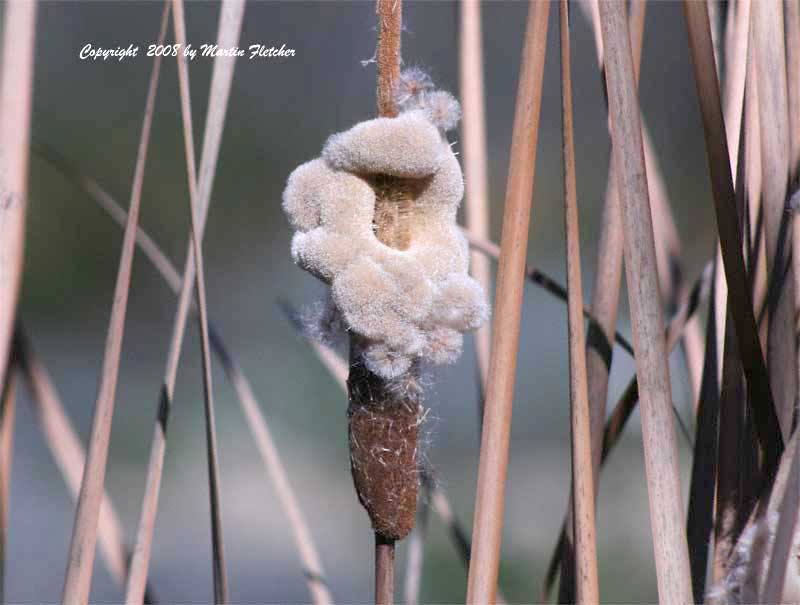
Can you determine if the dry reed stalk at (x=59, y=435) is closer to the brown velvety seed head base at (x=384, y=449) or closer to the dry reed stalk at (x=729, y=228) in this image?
the brown velvety seed head base at (x=384, y=449)

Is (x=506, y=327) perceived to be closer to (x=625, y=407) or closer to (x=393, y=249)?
(x=393, y=249)

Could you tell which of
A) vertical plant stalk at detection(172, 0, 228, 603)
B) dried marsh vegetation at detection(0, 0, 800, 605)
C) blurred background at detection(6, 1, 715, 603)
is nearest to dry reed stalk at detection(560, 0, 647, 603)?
dried marsh vegetation at detection(0, 0, 800, 605)

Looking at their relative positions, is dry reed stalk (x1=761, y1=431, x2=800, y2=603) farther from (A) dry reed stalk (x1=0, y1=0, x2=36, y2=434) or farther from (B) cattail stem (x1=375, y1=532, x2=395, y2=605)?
(A) dry reed stalk (x1=0, y1=0, x2=36, y2=434)

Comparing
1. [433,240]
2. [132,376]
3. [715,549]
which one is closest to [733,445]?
[715,549]

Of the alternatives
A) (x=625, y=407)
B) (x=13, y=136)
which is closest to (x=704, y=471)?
(x=625, y=407)

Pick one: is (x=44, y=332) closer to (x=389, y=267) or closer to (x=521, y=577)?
(x=521, y=577)

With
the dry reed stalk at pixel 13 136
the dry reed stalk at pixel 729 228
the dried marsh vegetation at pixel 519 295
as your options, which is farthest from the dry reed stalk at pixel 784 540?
the dry reed stalk at pixel 13 136

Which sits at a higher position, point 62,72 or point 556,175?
point 62,72

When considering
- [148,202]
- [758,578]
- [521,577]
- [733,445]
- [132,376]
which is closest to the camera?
[758,578]
